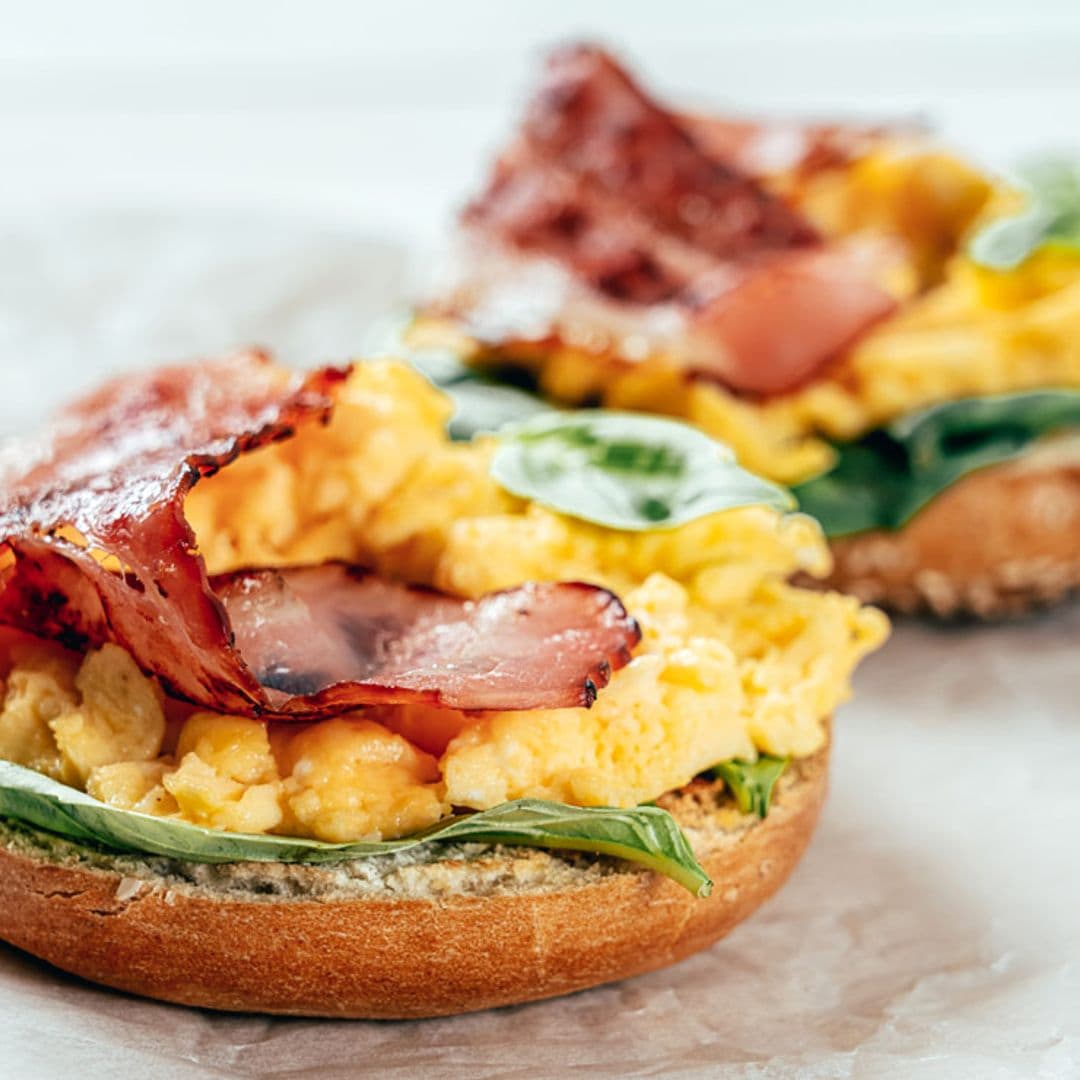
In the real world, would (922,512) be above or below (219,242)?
below

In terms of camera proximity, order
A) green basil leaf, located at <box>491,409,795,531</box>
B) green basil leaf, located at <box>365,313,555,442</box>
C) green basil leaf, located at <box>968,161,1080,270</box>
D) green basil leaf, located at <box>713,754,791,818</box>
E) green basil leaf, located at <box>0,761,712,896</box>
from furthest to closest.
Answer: green basil leaf, located at <box>968,161,1080,270</box>, green basil leaf, located at <box>365,313,555,442</box>, green basil leaf, located at <box>491,409,795,531</box>, green basil leaf, located at <box>713,754,791,818</box>, green basil leaf, located at <box>0,761,712,896</box>

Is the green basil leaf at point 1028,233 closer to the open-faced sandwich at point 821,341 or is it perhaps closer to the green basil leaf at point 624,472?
the open-faced sandwich at point 821,341

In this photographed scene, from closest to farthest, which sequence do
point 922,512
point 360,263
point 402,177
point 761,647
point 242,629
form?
point 242,629, point 761,647, point 922,512, point 360,263, point 402,177

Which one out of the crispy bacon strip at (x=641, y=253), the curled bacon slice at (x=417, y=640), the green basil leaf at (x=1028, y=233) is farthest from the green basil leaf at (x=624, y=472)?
the green basil leaf at (x=1028, y=233)

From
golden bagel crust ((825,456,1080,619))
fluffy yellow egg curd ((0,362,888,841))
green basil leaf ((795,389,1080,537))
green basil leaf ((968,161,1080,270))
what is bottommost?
golden bagel crust ((825,456,1080,619))

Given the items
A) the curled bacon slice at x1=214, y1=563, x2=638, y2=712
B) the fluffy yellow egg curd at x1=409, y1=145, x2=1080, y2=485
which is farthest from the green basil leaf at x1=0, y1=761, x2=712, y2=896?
the fluffy yellow egg curd at x1=409, y1=145, x2=1080, y2=485

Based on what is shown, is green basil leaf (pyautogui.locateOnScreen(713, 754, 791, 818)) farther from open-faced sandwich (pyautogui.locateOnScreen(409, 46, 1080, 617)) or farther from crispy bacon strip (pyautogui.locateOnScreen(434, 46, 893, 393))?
crispy bacon strip (pyautogui.locateOnScreen(434, 46, 893, 393))

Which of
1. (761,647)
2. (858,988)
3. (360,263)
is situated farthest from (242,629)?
(360,263)

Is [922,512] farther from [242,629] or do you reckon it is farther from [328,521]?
[242,629]
